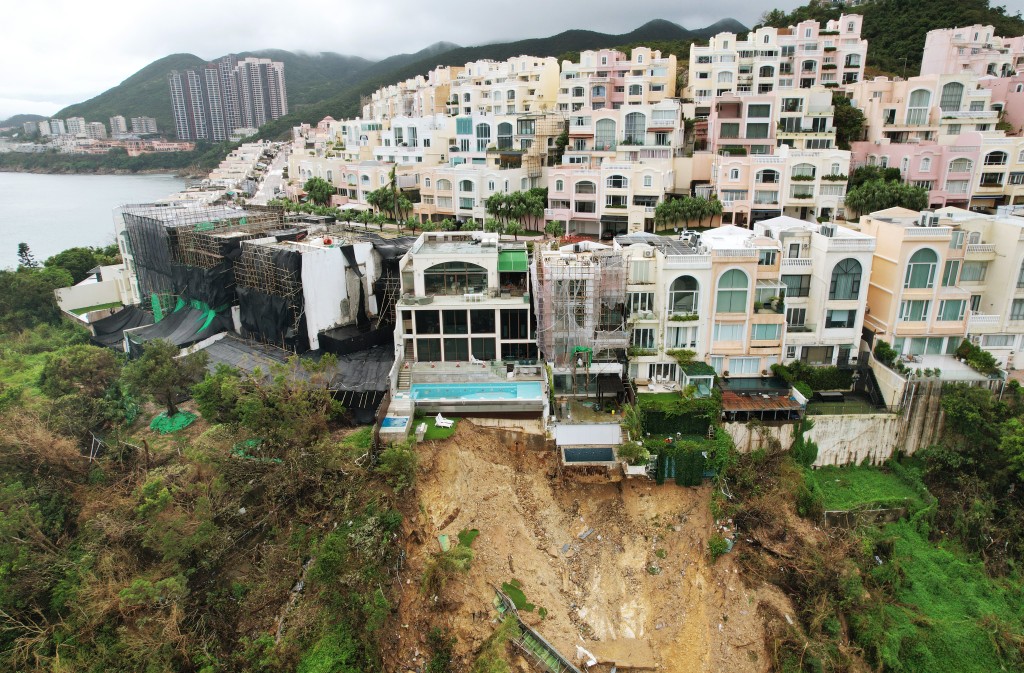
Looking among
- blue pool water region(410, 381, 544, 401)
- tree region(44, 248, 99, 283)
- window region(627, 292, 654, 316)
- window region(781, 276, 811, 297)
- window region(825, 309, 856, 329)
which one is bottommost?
blue pool water region(410, 381, 544, 401)

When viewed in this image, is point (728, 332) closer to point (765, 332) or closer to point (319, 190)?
point (765, 332)

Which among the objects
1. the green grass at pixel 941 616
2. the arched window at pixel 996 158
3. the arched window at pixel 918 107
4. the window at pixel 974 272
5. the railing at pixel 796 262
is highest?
the arched window at pixel 918 107

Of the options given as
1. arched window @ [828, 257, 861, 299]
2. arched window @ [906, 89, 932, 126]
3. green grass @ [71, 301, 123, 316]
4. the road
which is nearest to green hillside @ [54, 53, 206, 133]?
the road

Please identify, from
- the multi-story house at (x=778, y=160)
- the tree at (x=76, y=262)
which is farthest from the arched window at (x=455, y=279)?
the tree at (x=76, y=262)

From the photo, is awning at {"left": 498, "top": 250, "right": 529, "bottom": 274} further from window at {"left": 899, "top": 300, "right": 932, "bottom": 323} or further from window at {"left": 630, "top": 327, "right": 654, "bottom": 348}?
window at {"left": 899, "top": 300, "right": 932, "bottom": 323}

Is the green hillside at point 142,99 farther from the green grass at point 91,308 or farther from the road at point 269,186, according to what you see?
the green grass at point 91,308

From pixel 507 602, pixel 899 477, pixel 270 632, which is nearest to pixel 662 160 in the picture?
pixel 899 477

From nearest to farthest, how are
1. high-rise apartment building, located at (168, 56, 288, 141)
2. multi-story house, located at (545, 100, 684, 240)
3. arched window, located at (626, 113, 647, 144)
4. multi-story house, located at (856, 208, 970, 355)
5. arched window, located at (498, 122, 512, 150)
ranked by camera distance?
multi-story house, located at (856, 208, 970, 355), multi-story house, located at (545, 100, 684, 240), arched window, located at (626, 113, 647, 144), arched window, located at (498, 122, 512, 150), high-rise apartment building, located at (168, 56, 288, 141)
